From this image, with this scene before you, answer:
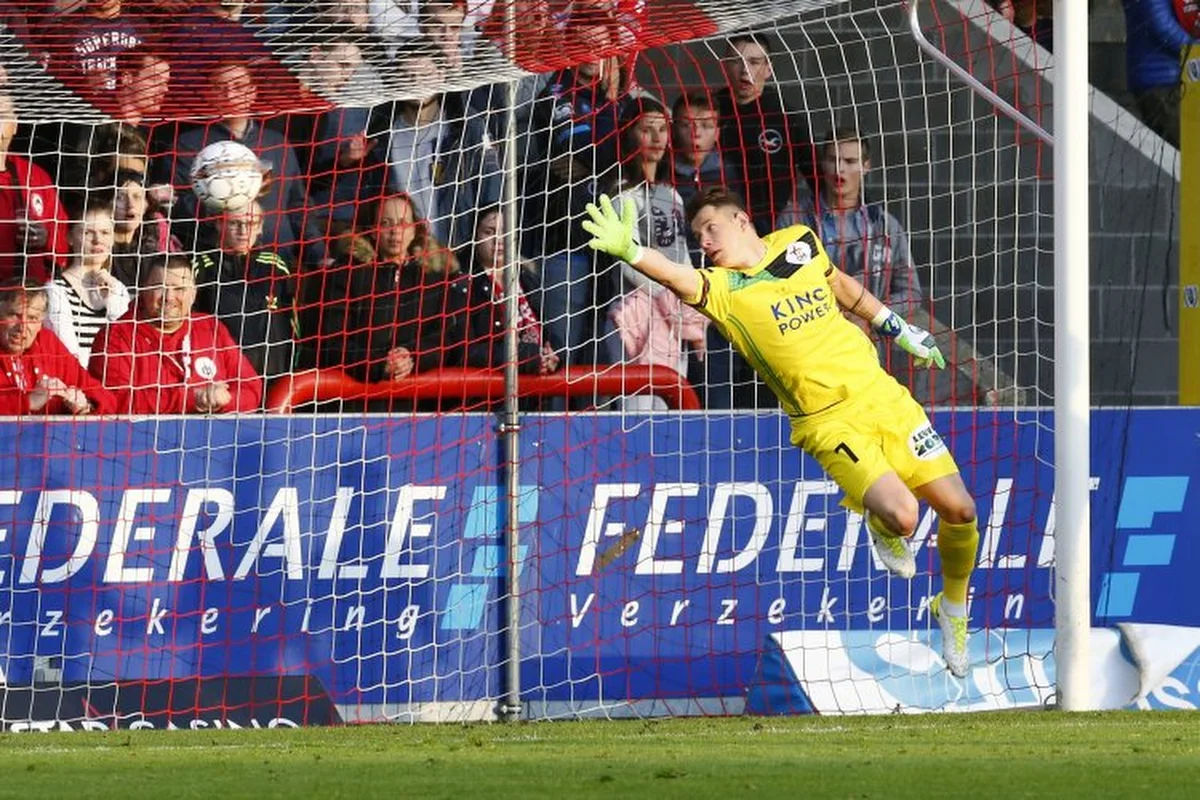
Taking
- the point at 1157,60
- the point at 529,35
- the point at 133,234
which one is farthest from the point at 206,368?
the point at 1157,60

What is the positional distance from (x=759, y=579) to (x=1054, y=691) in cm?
134

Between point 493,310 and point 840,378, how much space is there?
1591mm

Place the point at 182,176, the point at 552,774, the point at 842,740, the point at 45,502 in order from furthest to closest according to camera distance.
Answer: the point at 182,176 → the point at 45,502 → the point at 842,740 → the point at 552,774

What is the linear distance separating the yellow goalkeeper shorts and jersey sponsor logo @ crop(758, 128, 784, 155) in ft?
5.47

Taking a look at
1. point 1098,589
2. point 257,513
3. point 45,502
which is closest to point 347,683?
point 257,513

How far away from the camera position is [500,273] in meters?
9.58

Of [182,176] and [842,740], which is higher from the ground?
[182,176]

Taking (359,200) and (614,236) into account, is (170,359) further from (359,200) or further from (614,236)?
(614,236)

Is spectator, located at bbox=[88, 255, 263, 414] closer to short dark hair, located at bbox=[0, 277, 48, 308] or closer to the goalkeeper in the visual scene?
short dark hair, located at bbox=[0, 277, 48, 308]

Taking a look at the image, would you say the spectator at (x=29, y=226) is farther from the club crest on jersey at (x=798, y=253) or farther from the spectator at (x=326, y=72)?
the club crest on jersey at (x=798, y=253)

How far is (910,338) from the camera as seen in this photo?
29.8 feet

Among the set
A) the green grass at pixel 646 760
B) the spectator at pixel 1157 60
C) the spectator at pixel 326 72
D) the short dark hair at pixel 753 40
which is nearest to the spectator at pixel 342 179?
the spectator at pixel 326 72

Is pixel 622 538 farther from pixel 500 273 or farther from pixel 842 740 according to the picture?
pixel 842 740

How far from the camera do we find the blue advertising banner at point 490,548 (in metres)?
9.16
